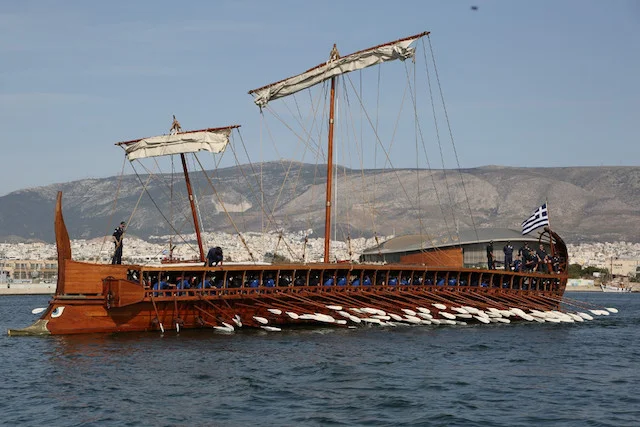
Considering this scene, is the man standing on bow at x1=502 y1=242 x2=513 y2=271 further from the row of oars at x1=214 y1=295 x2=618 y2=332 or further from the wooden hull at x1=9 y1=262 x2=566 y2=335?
the row of oars at x1=214 y1=295 x2=618 y2=332

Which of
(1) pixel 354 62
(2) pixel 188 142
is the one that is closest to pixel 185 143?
(2) pixel 188 142

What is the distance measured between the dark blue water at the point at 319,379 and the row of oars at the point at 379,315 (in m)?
0.88

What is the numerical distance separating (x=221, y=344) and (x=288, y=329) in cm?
681

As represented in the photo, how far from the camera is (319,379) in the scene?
31297 millimetres

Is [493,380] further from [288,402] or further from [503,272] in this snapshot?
[503,272]

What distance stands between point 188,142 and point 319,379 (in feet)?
65.8

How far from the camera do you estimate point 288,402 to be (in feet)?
91.3

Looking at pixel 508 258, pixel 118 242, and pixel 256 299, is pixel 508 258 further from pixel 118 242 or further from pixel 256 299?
pixel 118 242

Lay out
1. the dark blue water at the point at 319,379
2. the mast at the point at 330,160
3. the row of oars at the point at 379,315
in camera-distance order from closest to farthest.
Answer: the dark blue water at the point at 319,379, the row of oars at the point at 379,315, the mast at the point at 330,160

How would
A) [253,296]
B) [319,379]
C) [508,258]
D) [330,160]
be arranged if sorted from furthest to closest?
[508,258]
[330,160]
[253,296]
[319,379]

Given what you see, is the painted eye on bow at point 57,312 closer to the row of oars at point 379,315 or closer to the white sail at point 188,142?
the row of oars at point 379,315

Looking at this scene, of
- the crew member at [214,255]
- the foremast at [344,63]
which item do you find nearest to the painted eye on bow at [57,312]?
the crew member at [214,255]

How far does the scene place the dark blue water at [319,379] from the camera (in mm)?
26266

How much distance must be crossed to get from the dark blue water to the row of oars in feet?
2.88
